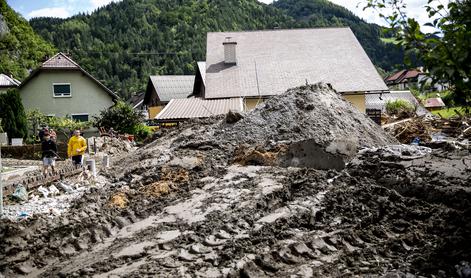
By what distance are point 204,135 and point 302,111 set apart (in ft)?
9.53

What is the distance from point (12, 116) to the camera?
90.0 feet

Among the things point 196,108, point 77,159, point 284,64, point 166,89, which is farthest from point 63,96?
point 77,159

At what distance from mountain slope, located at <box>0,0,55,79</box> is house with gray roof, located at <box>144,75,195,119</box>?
2131 centimetres

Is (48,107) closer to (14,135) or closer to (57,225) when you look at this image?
(14,135)

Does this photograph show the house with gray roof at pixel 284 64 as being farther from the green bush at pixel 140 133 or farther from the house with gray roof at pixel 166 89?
the house with gray roof at pixel 166 89

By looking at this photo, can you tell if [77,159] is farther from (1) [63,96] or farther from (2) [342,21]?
(2) [342,21]

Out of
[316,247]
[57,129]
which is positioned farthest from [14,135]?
[316,247]

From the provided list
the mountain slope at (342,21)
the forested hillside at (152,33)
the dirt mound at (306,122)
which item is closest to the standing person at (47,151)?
the dirt mound at (306,122)

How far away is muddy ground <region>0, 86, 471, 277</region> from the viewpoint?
611 cm

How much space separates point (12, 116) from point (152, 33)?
8269 cm

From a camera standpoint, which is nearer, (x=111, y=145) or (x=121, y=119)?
(x=111, y=145)

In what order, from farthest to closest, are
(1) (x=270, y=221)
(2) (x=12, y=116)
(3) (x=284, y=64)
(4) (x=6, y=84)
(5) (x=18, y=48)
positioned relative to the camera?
(5) (x=18, y=48)
(4) (x=6, y=84)
(2) (x=12, y=116)
(3) (x=284, y=64)
(1) (x=270, y=221)

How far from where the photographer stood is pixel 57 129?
92.4ft

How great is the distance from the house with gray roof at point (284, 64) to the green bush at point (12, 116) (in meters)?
10.9
